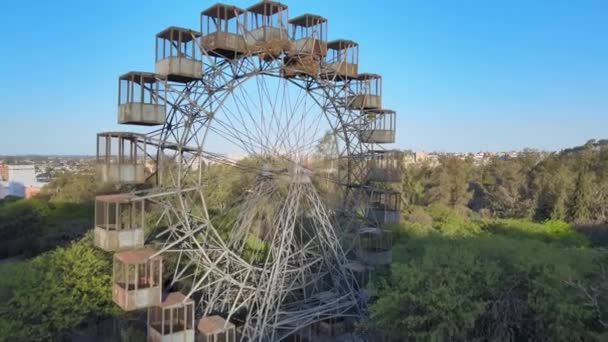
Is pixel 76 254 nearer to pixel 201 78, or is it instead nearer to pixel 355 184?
pixel 201 78

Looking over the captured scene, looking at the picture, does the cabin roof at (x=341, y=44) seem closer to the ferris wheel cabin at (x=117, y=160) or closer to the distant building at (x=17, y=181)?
the ferris wheel cabin at (x=117, y=160)

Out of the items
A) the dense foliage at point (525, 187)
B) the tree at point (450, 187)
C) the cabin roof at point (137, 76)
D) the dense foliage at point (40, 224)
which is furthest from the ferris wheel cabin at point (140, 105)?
the tree at point (450, 187)

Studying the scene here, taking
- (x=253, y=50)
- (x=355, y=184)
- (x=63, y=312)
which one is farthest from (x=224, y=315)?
(x=253, y=50)

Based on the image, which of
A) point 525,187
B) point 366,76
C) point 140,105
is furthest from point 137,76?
point 525,187

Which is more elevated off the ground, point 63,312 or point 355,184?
point 355,184

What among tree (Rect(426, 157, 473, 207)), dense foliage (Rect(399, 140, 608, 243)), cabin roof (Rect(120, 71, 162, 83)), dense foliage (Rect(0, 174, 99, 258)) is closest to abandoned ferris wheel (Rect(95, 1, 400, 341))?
cabin roof (Rect(120, 71, 162, 83))

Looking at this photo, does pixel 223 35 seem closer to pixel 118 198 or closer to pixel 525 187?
pixel 118 198

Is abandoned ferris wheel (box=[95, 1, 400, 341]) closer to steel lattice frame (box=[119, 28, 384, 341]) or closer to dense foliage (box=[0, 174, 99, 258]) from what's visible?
steel lattice frame (box=[119, 28, 384, 341])
